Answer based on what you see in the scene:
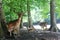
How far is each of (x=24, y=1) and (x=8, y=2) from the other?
5.66 feet

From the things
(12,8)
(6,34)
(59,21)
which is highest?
(12,8)

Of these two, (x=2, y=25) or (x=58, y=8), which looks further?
(x=58, y=8)

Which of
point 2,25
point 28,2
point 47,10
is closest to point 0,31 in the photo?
point 2,25

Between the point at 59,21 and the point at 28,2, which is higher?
the point at 28,2

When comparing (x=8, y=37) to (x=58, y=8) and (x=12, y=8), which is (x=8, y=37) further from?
(x=58, y=8)

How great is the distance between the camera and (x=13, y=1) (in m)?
14.5

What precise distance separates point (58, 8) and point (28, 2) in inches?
164

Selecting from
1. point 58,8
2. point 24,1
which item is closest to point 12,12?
point 24,1

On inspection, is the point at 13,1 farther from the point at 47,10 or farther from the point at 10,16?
the point at 47,10

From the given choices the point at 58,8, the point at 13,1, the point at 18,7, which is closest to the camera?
the point at 13,1

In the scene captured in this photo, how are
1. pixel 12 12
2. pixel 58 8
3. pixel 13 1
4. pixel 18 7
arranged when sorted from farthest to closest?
pixel 58 8
pixel 12 12
pixel 18 7
pixel 13 1

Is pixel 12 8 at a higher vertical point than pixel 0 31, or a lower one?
higher

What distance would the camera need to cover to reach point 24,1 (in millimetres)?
15930

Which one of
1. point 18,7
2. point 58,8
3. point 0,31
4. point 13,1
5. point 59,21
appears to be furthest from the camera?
point 59,21
